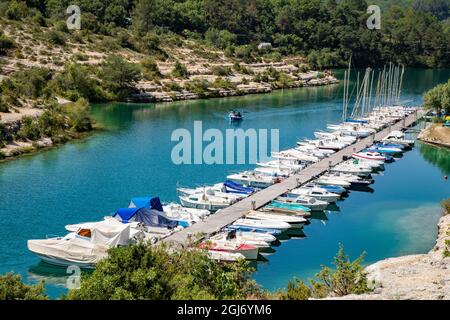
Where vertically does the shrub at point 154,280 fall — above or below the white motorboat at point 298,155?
above

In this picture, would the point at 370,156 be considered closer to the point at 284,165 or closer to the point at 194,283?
the point at 284,165

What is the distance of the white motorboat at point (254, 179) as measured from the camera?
44.1m

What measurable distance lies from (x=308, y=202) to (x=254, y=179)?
5308mm

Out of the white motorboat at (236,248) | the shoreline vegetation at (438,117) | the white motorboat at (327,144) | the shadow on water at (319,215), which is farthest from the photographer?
the shoreline vegetation at (438,117)

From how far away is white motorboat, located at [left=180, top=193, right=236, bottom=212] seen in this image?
128 ft

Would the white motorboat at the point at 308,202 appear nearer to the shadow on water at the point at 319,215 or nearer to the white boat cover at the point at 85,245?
the shadow on water at the point at 319,215

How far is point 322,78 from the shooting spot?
372 feet

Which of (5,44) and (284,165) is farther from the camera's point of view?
(5,44)

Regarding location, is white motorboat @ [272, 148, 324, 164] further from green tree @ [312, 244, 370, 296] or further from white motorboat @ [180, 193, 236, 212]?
green tree @ [312, 244, 370, 296]

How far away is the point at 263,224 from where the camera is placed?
35500 mm

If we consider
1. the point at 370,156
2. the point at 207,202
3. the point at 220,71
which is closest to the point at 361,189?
the point at 370,156

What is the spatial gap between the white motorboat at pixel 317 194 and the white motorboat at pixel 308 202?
0.86 meters

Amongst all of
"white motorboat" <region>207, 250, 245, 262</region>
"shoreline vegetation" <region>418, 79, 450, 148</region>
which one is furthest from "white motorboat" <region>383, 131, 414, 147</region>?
"white motorboat" <region>207, 250, 245, 262</region>

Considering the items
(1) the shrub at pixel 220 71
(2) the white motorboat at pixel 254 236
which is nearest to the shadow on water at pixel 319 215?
(2) the white motorboat at pixel 254 236
